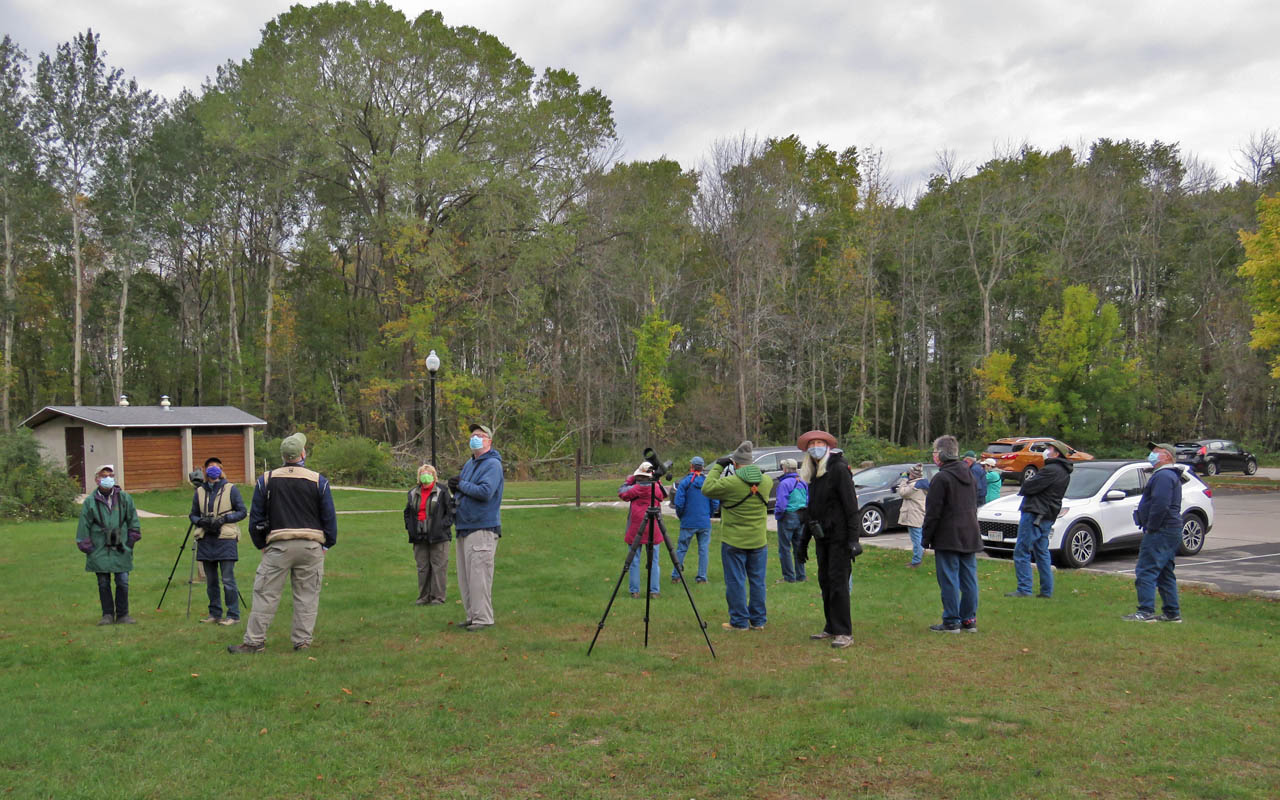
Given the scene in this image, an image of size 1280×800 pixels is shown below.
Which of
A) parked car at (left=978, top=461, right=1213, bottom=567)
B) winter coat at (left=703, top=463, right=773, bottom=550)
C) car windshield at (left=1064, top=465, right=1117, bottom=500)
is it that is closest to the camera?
winter coat at (left=703, top=463, right=773, bottom=550)

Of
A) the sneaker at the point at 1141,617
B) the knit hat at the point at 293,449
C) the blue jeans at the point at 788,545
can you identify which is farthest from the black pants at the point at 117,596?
the sneaker at the point at 1141,617

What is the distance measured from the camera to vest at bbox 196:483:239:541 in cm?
847

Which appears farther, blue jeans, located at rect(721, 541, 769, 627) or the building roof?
the building roof

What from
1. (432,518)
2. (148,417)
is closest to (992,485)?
(432,518)

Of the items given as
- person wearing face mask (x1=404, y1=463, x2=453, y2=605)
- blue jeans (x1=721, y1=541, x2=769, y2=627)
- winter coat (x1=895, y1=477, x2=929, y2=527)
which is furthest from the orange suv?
person wearing face mask (x1=404, y1=463, x2=453, y2=605)

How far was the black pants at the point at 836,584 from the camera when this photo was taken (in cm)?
735

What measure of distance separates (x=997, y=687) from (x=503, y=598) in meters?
5.87

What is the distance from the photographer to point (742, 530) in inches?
308

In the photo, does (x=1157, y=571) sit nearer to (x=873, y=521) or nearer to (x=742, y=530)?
(x=742, y=530)

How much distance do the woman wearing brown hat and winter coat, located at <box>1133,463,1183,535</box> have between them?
3.19 meters

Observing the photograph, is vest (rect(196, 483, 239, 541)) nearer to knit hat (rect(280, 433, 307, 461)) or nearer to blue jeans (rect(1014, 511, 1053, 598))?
knit hat (rect(280, 433, 307, 461))

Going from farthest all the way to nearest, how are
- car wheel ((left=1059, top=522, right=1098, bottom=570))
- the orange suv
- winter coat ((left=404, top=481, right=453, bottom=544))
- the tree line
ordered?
the tree line
the orange suv
car wheel ((left=1059, top=522, right=1098, bottom=570))
winter coat ((left=404, top=481, right=453, bottom=544))

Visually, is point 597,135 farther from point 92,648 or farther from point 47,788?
point 47,788

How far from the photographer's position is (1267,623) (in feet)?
27.2
